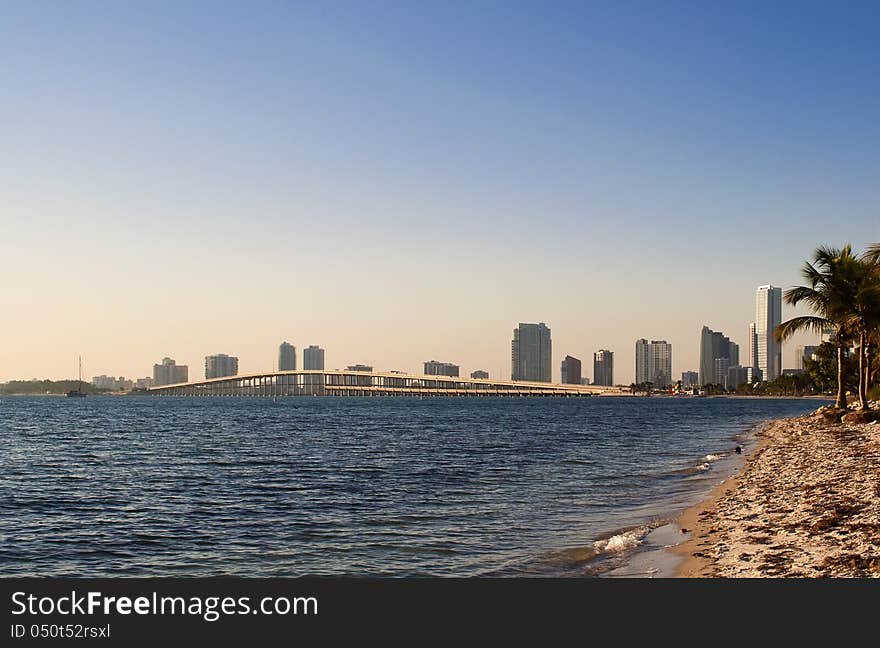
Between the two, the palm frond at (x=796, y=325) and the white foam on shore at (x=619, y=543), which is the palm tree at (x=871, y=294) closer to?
the palm frond at (x=796, y=325)

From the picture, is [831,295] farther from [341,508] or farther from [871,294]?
[341,508]

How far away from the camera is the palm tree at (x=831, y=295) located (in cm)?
4912

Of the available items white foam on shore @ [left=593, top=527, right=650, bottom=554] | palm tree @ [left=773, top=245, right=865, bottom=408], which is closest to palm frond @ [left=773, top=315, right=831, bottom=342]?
palm tree @ [left=773, top=245, right=865, bottom=408]

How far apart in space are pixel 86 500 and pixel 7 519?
14.2 feet

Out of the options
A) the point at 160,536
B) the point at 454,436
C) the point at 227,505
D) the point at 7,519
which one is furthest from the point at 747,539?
the point at 454,436

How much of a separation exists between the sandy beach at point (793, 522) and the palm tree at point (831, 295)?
18.8 meters

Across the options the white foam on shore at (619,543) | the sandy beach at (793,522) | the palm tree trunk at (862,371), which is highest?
the palm tree trunk at (862,371)

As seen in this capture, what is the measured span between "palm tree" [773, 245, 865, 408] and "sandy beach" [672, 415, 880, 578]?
18.8 m

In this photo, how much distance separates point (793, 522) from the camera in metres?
17.5

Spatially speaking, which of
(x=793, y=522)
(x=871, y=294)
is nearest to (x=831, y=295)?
(x=871, y=294)

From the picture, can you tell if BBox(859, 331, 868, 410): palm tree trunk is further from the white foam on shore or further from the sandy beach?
the white foam on shore

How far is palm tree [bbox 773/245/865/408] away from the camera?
161 ft

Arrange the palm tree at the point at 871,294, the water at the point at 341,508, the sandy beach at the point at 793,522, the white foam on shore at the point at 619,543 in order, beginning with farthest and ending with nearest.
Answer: the palm tree at the point at 871,294
the white foam on shore at the point at 619,543
the water at the point at 341,508
the sandy beach at the point at 793,522

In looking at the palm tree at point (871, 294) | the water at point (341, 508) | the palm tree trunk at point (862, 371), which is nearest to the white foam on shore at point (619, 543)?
the water at point (341, 508)
